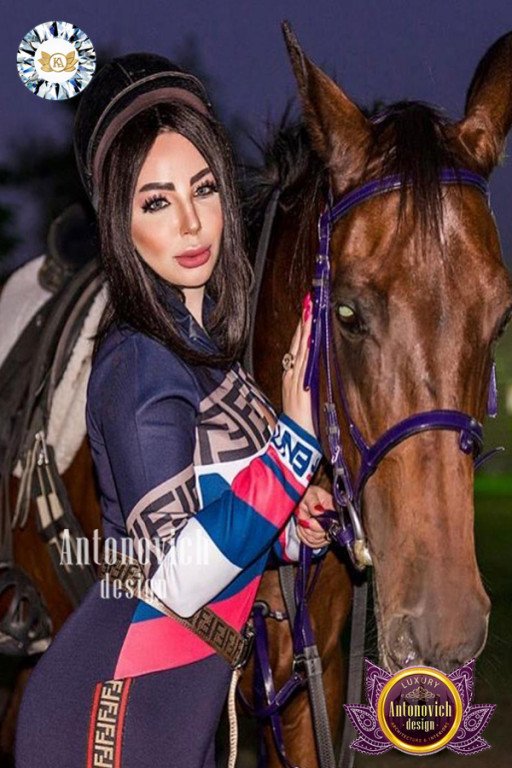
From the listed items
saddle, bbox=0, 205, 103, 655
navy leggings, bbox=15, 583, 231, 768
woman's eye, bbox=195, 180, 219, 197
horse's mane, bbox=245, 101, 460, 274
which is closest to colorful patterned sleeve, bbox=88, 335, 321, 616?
navy leggings, bbox=15, 583, 231, 768

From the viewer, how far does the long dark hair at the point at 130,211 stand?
6.35ft

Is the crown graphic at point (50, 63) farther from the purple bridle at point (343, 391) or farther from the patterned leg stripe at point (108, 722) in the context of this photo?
the patterned leg stripe at point (108, 722)

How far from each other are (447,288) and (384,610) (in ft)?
1.96

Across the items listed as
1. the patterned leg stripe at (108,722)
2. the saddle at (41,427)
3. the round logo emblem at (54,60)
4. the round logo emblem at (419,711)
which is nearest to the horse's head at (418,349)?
the round logo emblem at (419,711)

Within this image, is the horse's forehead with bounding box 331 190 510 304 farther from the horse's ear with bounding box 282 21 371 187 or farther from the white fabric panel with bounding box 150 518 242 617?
the white fabric panel with bounding box 150 518 242 617

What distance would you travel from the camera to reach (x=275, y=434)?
1.92 meters

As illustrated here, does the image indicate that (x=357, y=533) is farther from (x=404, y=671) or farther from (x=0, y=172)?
(x=0, y=172)

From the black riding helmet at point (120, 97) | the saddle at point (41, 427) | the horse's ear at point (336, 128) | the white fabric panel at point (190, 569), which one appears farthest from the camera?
the saddle at point (41, 427)

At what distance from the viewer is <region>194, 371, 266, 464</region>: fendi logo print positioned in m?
1.96

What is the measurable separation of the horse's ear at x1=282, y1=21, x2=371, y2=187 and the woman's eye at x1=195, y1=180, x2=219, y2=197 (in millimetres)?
269

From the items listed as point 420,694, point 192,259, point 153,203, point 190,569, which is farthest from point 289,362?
point 420,694

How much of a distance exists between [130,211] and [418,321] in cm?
57

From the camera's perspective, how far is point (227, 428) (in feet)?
6.57

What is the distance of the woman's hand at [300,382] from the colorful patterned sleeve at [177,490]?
8cm
